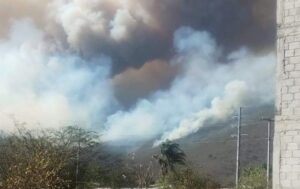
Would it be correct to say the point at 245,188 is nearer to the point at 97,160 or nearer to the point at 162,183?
the point at 162,183

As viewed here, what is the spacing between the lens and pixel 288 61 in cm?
1155

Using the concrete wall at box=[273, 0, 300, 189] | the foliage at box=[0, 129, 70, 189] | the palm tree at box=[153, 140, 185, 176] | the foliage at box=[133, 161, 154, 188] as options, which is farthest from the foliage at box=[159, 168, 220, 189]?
the palm tree at box=[153, 140, 185, 176]

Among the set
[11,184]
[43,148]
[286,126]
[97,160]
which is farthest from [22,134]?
[97,160]

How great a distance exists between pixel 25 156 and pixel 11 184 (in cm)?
173

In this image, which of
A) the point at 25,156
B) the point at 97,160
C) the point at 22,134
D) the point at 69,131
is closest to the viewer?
the point at 25,156

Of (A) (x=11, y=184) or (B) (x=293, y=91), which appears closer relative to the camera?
(B) (x=293, y=91)

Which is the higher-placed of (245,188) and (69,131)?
(69,131)

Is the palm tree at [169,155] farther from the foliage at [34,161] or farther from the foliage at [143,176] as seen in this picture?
the foliage at [34,161]

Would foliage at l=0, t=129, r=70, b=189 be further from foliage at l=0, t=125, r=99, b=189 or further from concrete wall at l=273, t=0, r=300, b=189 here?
concrete wall at l=273, t=0, r=300, b=189

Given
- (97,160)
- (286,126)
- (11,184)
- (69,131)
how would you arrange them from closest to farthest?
1. (286,126)
2. (11,184)
3. (69,131)
4. (97,160)

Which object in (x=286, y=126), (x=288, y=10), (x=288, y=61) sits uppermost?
(x=288, y=10)

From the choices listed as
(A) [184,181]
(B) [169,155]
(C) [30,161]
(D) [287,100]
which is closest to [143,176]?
(A) [184,181]

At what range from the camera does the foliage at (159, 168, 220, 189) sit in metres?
26.0

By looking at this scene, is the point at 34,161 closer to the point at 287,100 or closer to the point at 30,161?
the point at 30,161
